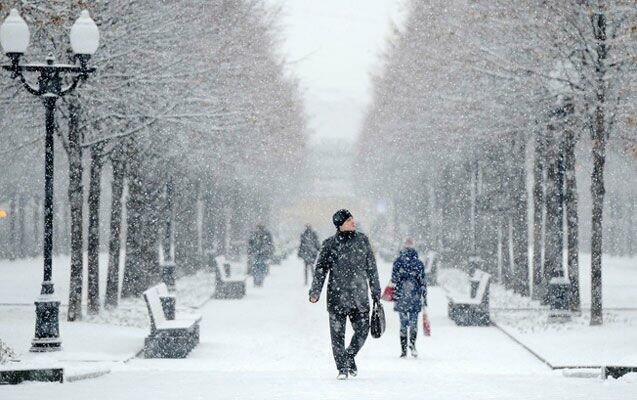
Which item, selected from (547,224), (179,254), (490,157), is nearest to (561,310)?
(547,224)

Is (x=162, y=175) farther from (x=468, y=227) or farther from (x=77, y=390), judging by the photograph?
(x=77, y=390)

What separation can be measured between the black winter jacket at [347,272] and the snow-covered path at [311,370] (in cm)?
81

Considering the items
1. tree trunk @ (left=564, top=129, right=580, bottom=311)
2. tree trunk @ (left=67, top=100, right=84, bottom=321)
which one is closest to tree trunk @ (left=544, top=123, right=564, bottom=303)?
tree trunk @ (left=564, top=129, right=580, bottom=311)

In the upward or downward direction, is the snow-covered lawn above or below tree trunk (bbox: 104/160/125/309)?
below

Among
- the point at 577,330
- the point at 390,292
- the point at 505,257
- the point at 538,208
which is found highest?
the point at 538,208

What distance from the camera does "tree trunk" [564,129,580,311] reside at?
24.6 meters

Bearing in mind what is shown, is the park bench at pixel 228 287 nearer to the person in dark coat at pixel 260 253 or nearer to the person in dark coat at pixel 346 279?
the person in dark coat at pixel 260 253

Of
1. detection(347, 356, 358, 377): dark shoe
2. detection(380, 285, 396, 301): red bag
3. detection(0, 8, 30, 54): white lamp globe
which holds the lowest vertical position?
detection(347, 356, 358, 377): dark shoe

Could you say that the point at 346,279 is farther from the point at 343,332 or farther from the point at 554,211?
the point at 554,211

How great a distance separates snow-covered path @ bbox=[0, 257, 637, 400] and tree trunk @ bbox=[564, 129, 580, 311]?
8.48ft

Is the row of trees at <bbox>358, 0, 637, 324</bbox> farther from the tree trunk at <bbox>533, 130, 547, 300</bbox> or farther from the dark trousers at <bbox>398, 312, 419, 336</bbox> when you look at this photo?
the dark trousers at <bbox>398, 312, 419, 336</bbox>

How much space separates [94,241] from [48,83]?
25.8 feet

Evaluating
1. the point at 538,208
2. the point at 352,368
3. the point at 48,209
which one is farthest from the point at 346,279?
the point at 538,208

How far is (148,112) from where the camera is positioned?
23656 mm
